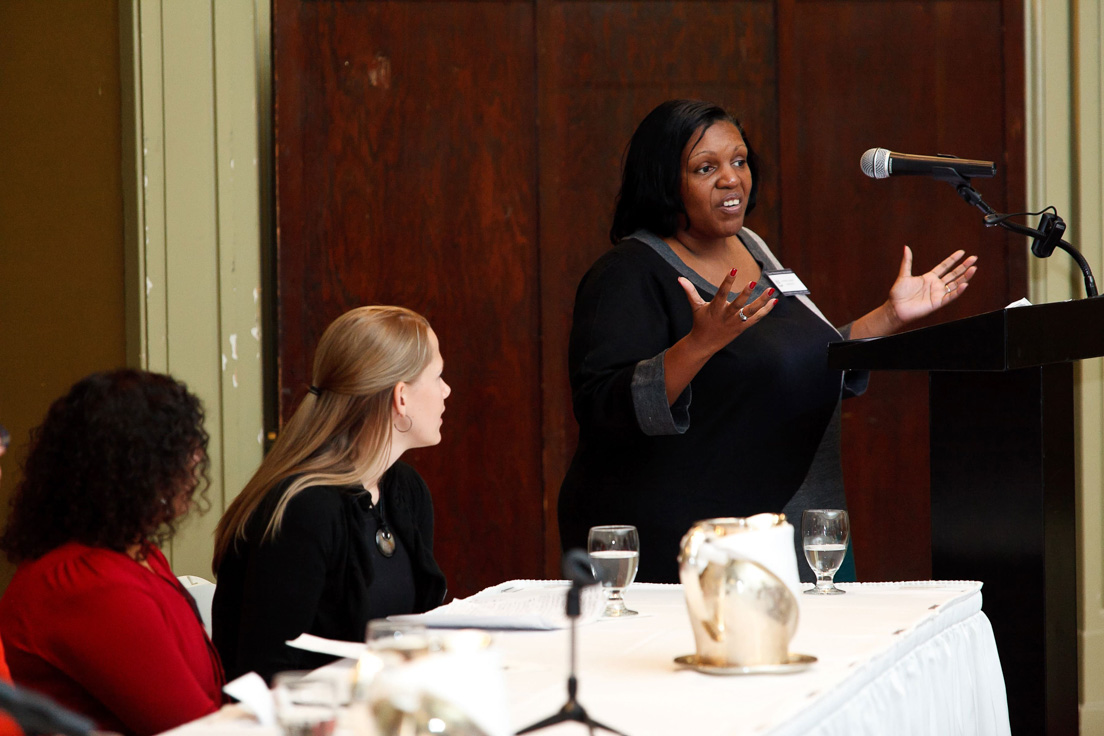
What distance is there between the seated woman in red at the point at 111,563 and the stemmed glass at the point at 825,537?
829 millimetres

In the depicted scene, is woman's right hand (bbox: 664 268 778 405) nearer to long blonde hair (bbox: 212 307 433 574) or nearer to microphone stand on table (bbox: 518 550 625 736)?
long blonde hair (bbox: 212 307 433 574)

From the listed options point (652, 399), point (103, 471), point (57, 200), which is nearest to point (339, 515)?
point (103, 471)

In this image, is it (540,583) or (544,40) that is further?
(544,40)

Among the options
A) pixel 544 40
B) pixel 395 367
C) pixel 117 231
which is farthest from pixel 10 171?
pixel 395 367

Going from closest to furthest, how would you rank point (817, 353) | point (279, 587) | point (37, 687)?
point (37, 687) → point (279, 587) → point (817, 353)

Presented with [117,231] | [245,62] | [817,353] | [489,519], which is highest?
[245,62]

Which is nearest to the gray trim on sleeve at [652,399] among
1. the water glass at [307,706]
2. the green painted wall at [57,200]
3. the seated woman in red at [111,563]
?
the seated woman in red at [111,563]

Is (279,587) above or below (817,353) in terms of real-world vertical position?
below

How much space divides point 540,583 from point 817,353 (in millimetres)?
733

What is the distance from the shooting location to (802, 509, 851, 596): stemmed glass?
1695 millimetres

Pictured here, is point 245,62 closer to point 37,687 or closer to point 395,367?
point 395,367

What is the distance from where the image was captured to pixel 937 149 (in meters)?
3.44

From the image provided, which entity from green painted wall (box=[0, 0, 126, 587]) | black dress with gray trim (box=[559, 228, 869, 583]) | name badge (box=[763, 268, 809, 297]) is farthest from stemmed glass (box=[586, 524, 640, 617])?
green painted wall (box=[0, 0, 126, 587])

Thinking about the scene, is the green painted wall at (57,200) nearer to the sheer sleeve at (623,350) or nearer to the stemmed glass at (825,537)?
the sheer sleeve at (623,350)
